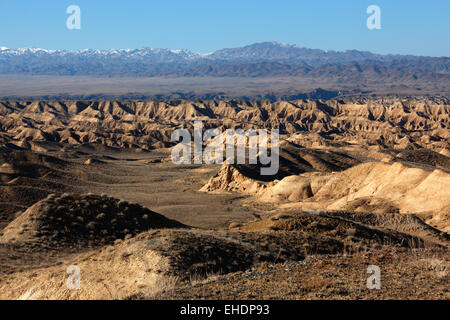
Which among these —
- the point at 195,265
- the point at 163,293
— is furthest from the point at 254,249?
the point at 163,293

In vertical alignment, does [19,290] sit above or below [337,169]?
above

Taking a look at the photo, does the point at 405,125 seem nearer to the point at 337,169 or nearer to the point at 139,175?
the point at 337,169

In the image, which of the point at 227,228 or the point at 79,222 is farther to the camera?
the point at 227,228

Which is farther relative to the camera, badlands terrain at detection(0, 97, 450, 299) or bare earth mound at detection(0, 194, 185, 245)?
bare earth mound at detection(0, 194, 185, 245)

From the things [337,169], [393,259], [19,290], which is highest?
[393,259]

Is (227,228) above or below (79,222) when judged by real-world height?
below

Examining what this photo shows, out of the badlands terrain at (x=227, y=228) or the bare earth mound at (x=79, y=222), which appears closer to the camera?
the badlands terrain at (x=227, y=228)
